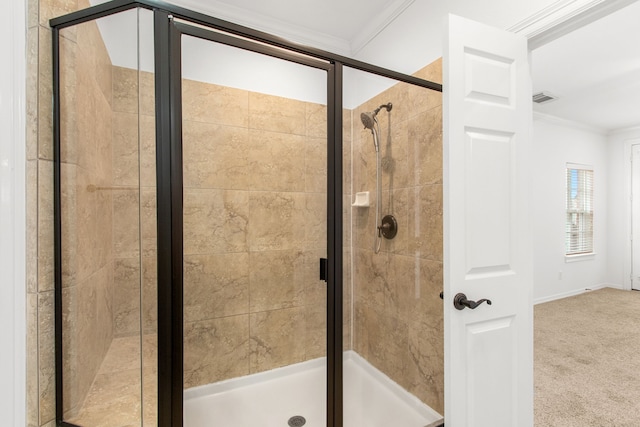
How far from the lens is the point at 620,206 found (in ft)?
16.8

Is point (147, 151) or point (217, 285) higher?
point (147, 151)

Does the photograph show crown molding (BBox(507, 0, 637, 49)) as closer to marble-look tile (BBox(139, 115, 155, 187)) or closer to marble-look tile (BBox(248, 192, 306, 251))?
marble-look tile (BBox(248, 192, 306, 251))

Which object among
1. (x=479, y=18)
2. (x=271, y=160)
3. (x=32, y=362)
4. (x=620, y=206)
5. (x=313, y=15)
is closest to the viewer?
(x=32, y=362)

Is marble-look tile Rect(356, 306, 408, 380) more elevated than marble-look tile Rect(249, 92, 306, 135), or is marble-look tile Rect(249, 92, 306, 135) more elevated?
marble-look tile Rect(249, 92, 306, 135)

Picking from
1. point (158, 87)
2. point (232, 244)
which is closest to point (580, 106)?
point (232, 244)

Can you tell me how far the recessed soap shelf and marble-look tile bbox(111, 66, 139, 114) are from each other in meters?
1.21

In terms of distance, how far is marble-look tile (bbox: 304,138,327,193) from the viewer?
1.53 m

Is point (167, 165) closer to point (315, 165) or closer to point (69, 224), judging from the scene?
point (69, 224)

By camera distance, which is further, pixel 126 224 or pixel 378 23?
pixel 378 23

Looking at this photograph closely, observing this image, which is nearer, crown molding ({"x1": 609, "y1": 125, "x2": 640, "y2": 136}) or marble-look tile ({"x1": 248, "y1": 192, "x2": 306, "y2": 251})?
marble-look tile ({"x1": 248, "y1": 192, "x2": 306, "y2": 251})

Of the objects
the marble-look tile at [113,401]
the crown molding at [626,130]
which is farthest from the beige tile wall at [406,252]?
the crown molding at [626,130]

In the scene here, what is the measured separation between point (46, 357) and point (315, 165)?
1409mm

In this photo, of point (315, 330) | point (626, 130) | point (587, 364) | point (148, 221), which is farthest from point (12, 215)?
point (626, 130)

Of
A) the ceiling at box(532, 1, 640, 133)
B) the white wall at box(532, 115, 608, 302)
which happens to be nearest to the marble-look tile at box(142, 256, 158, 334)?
the ceiling at box(532, 1, 640, 133)
